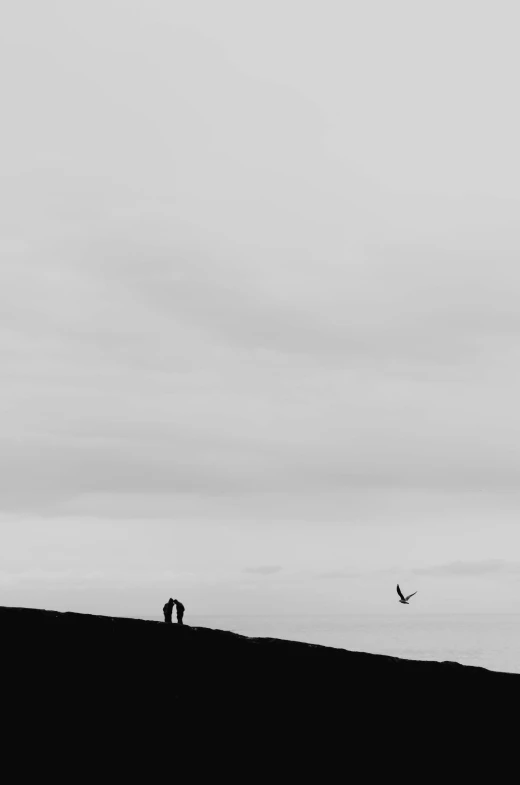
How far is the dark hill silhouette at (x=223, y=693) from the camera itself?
11.1 metres

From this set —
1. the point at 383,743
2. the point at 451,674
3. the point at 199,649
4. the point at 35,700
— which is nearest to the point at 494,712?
the point at 451,674

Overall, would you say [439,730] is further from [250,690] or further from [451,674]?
[250,690]

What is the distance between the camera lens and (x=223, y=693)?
1191 cm

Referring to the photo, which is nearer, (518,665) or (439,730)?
(439,730)

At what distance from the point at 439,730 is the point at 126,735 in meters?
4.34

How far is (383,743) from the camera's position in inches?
476

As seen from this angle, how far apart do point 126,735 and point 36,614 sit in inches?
89.4

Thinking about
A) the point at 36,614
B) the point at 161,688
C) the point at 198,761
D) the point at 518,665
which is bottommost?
the point at 198,761

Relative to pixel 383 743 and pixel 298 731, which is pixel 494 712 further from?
pixel 298 731

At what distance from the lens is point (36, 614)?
12344mm

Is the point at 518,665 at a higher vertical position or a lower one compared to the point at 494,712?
higher

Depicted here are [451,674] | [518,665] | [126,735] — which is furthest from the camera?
[518,665]

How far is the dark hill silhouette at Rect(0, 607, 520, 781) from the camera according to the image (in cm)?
1108

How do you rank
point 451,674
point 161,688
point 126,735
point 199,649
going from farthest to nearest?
1. point 451,674
2. point 199,649
3. point 161,688
4. point 126,735
